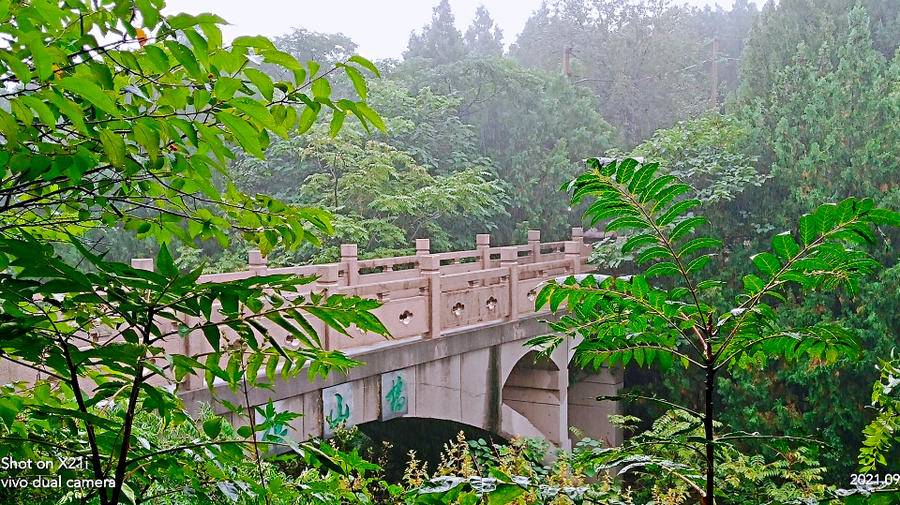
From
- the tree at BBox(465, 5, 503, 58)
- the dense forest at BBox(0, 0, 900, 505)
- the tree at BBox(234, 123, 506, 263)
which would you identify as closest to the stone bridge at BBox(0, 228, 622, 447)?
the dense forest at BBox(0, 0, 900, 505)

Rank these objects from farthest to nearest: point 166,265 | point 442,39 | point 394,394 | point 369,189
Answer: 1. point 442,39
2. point 369,189
3. point 394,394
4. point 166,265

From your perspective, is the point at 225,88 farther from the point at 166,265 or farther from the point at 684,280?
the point at 684,280

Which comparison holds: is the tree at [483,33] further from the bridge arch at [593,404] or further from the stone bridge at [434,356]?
the bridge arch at [593,404]

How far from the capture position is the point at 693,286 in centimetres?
94

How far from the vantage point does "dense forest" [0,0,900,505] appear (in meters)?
0.76

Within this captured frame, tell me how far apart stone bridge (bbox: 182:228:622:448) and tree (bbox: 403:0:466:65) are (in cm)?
628

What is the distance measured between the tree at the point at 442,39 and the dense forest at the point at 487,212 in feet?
0.14

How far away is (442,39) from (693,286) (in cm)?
1372

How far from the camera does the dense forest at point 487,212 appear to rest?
76 centimetres

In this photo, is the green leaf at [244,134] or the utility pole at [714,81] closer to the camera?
the green leaf at [244,134]

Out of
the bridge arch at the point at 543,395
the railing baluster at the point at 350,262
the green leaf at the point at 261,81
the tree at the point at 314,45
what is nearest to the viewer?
the green leaf at the point at 261,81

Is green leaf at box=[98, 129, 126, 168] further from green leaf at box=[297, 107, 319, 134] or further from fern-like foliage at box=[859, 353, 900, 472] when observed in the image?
fern-like foliage at box=[859, 353, 900, 472]

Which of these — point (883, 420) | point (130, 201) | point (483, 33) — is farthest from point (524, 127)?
point (130, 201)

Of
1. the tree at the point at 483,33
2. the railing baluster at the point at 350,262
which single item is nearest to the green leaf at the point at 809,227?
the railing baluster at the point at 350,262
